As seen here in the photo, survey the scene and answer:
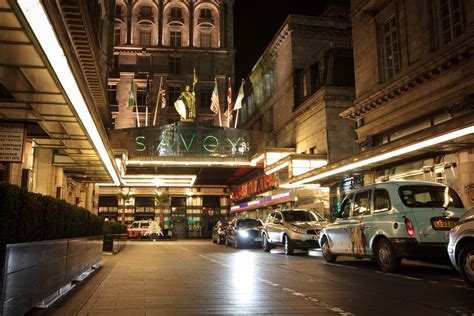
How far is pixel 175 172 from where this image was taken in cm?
4581

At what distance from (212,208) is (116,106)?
18351 millimetres

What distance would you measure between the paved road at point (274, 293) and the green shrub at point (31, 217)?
3.95 feet

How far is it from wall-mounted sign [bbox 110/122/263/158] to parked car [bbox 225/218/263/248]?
11.4 metres

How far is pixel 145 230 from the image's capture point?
47.4m

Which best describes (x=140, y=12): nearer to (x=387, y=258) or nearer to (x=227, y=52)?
(x=227, y=52)

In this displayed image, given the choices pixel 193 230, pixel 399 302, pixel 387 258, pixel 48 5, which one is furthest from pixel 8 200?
pixel 193 230

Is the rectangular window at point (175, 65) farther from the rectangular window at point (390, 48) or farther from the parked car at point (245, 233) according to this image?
the rectangular window at point (390, 48)

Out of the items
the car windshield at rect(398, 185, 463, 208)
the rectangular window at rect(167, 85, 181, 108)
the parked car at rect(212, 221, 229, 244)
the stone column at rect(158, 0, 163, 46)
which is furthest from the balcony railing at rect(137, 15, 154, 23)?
the car windshield at rect(398, 185, 463, 208)

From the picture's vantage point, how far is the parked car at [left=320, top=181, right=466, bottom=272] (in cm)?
1106

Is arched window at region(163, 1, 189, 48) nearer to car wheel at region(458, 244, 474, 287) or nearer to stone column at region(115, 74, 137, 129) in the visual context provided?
stone column at region(115, 74, 137, 129)

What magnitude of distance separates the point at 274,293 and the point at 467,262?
3.71 meters

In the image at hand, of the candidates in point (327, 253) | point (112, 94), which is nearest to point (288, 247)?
Answer: point (327, 253)

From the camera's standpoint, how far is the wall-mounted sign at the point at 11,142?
41.6 feet

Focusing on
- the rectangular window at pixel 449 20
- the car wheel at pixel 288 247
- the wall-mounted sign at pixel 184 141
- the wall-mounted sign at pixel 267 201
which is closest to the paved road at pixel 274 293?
the car wheel at pixel 288 247
